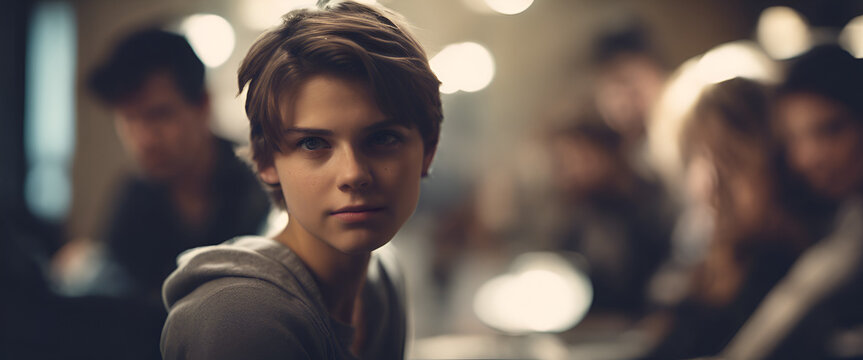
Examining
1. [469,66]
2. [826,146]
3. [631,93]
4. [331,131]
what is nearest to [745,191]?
[826,146]

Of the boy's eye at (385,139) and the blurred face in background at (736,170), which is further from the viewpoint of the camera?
the blurred face in background at (736,170)

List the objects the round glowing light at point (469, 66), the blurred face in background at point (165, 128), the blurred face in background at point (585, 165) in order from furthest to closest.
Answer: the round glowing light at point (469, 66) → the blurred face in background at point (585, 165) → the blurred face in background at point (165, 128)

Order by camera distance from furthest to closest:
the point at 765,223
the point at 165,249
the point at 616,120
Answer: the point at 616,120 → the point at 765,223 → the point at 165,249

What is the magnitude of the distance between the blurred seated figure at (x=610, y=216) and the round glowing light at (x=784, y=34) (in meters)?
0.71

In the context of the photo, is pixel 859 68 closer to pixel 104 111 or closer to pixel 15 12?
pixel 15 12

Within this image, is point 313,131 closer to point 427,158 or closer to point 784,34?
point 427,158

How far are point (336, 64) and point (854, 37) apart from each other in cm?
108

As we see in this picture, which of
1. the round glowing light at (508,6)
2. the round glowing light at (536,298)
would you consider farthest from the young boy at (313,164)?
the round glowing light at (508,6)

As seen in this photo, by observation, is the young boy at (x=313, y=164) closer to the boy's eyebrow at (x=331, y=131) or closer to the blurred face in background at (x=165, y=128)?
the boy's eyebrow at (x=331, y=131)

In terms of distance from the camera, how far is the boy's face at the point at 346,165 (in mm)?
408

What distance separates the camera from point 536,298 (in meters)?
1.68

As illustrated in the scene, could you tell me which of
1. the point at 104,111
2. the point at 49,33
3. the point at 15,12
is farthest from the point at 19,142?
the point at 104,111

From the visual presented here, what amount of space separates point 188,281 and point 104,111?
2.58m

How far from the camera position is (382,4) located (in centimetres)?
48
